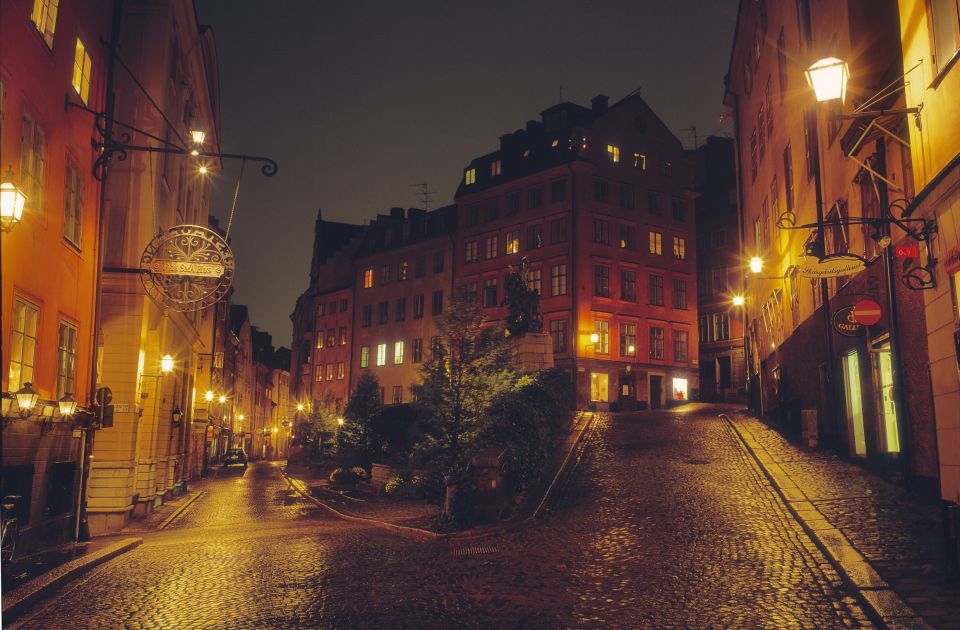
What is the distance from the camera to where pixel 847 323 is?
17125 millimetres

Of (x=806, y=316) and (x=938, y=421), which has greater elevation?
(x=806, y=316)

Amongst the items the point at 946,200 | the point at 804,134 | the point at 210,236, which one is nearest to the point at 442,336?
the point at 210,236

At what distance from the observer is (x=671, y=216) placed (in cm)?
5262

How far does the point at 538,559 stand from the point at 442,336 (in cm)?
1151

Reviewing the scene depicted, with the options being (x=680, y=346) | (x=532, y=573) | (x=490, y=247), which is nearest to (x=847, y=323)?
(x=532, y=573)

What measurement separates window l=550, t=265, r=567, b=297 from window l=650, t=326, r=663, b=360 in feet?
21.9

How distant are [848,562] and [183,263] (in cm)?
1266

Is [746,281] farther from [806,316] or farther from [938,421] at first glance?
[938,421]

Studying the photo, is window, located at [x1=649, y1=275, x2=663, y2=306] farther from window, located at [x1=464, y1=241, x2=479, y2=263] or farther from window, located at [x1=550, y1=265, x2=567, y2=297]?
window, located at [x1=464, y1=241, x2=479, y2=263]

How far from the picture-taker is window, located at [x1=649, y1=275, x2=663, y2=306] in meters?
50.8

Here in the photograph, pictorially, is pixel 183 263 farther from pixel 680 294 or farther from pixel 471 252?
pixel 680 294

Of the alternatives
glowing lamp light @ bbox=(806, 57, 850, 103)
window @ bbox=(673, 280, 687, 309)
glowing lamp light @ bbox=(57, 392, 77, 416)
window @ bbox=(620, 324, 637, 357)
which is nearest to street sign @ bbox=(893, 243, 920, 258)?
glowing lamp light @ bbox=(806, 57, 850, 103)

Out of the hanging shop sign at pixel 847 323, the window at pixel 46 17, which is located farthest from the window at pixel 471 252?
the window at pixel 46 17

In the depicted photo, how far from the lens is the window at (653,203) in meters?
51.9
